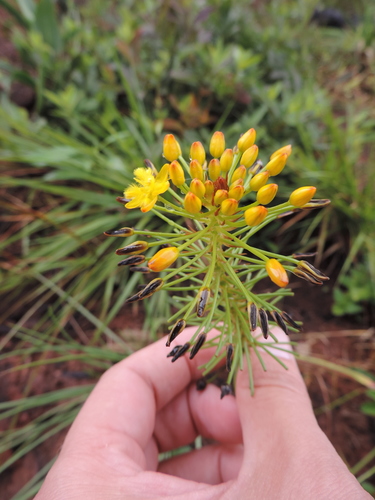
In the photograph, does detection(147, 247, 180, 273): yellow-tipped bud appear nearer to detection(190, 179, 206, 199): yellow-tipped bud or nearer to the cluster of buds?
the cluster of buds

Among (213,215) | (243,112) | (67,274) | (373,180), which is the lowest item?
(67,274)

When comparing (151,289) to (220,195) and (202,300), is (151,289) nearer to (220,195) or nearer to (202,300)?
(202,300)

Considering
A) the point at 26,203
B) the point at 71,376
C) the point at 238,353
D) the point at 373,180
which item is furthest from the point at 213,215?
the point at 26,203

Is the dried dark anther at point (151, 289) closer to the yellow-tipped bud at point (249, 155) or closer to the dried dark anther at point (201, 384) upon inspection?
the yellow-tipped bud at point (249, 155)

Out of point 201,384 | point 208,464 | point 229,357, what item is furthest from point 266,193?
point 208,464

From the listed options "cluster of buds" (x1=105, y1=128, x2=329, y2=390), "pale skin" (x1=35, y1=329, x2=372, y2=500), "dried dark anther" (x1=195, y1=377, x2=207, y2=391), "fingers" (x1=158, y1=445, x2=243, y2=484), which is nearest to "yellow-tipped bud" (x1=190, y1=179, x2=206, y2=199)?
"cluster of buds" (x1=105, y1=128, x2=329, y2=390)

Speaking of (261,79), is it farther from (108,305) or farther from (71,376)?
(71,376)

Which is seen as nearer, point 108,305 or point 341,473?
point 341,473
